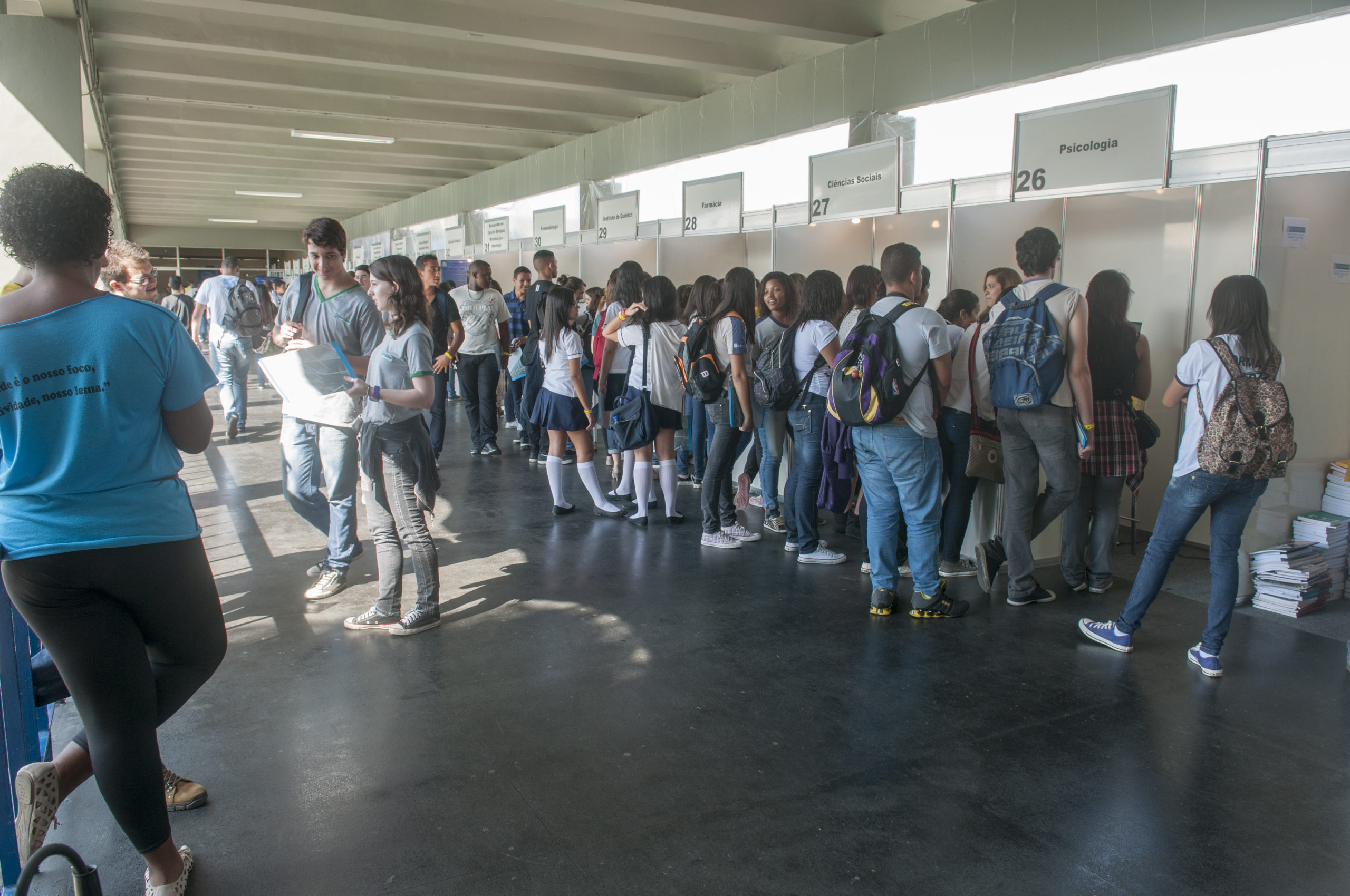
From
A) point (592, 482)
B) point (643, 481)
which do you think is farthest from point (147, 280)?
point (643, 481)

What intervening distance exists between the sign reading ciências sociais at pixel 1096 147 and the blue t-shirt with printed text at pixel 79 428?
172 inches

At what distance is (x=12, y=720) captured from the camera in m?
1.98

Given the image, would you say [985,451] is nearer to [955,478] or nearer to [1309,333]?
[955,478]

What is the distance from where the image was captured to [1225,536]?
3.17m

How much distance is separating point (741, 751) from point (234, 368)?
729 cm

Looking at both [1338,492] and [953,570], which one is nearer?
[1338,492]

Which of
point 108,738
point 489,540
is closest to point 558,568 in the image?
point 489,540

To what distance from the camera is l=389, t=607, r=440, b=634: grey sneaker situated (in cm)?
361

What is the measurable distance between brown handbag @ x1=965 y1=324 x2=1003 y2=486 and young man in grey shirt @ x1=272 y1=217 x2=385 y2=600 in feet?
9.27

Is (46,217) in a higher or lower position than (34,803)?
higher

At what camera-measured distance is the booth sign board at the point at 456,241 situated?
14039 millimetres

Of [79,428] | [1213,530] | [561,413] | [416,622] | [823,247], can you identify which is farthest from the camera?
[823,247]

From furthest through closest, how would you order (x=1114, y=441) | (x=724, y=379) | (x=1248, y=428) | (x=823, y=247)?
(x=823, y=247) < (x=724, y=379) < (x=1114, y=441) < (x=1248, y=428)

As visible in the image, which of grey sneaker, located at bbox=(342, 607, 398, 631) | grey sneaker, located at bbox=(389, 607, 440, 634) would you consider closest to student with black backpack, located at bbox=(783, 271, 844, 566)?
grey sneaker, located at bbox=(389, 607, 440, 634)
